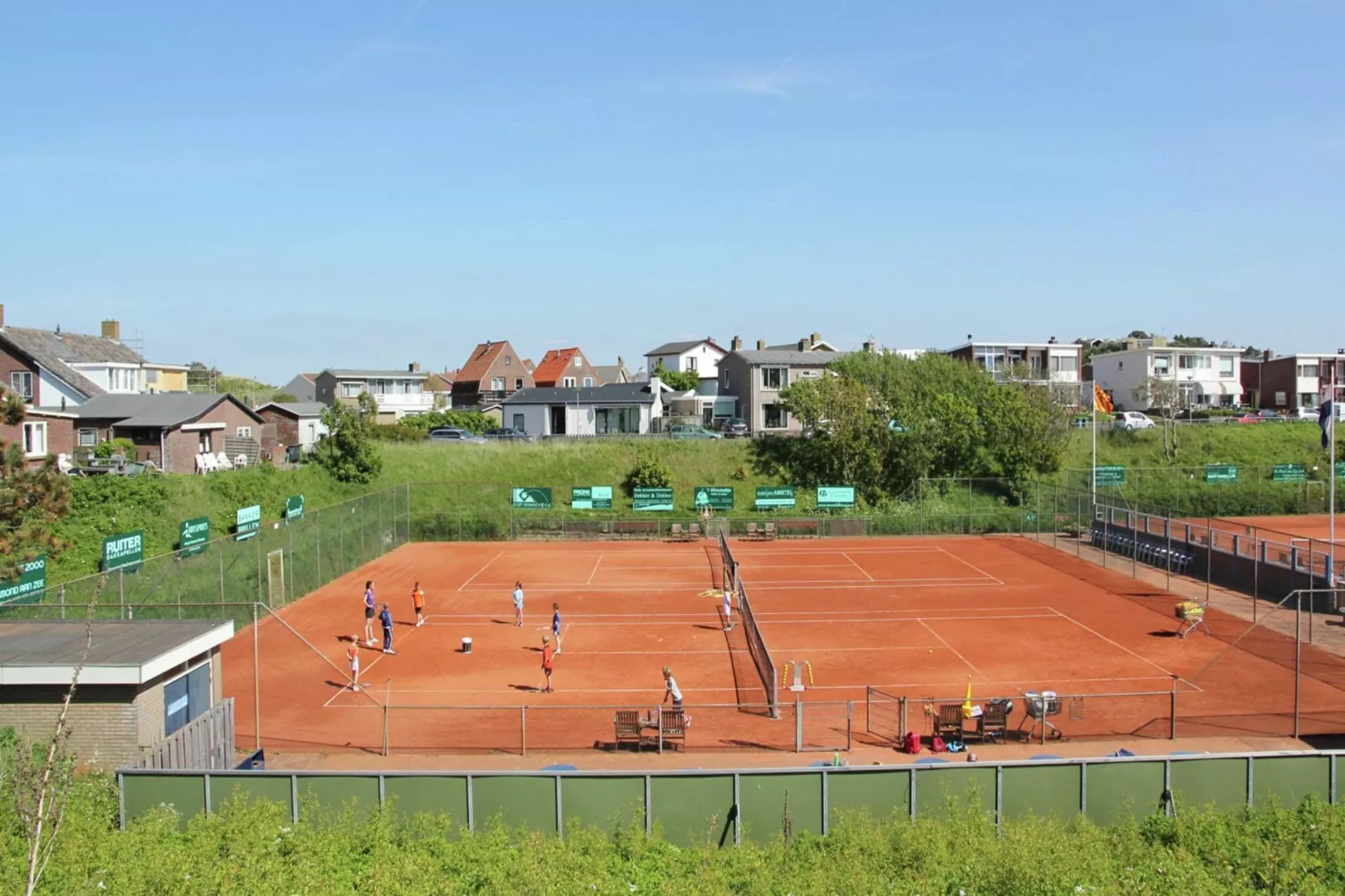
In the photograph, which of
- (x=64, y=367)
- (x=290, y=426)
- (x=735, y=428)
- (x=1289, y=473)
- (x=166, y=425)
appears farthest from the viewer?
(x=735, y=428)

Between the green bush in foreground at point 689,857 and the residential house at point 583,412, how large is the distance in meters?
58.2

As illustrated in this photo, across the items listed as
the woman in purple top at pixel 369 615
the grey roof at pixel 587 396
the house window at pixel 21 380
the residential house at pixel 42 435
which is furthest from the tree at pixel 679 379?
the woman in purple top at pixel 369 615

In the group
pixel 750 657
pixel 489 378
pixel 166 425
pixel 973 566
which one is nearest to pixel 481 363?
pixel 489 378

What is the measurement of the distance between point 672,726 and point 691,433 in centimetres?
4683

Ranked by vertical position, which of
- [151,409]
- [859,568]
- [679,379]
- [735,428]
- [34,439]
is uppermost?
[679,379]

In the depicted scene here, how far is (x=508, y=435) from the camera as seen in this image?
69000 mm

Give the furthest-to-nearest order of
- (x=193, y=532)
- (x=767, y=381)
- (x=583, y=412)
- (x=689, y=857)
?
1. (x=767, y=381)
2. (x=583, y=412)
3. (x=193, y=532)
4. (x=689, y=857)

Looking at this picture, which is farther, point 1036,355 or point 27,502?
point 1036,355

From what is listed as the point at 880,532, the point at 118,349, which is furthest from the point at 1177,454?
the point at 118,349

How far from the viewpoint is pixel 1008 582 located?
38906 mm

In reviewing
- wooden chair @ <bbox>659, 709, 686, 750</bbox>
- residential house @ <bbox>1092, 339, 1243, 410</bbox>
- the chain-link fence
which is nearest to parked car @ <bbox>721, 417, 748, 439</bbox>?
the chain-link fence

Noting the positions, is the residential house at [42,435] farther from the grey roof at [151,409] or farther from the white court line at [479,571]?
the white court line at [479,571]

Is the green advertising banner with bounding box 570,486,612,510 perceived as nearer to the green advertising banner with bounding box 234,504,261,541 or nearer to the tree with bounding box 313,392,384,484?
the tree with bounding box 313,392,384,484

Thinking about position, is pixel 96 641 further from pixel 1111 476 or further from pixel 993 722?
pixel 1111 476
